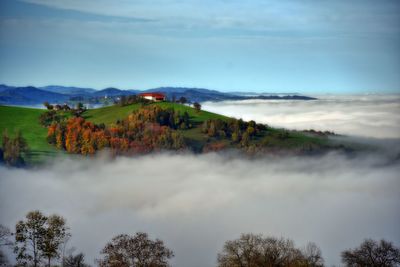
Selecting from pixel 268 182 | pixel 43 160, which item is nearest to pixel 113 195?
pixel 43 160

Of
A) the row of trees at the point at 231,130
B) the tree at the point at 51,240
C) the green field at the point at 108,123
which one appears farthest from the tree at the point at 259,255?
the row of trees at the point at 231,130

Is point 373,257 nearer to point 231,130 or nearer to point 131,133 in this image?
point 131,133

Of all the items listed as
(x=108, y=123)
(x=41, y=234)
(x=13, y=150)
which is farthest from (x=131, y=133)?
(x=41, y=234)

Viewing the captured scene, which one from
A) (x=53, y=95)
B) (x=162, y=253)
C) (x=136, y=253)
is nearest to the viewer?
(x=136, y=253)

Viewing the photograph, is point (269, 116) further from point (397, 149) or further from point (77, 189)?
point (77, 189)

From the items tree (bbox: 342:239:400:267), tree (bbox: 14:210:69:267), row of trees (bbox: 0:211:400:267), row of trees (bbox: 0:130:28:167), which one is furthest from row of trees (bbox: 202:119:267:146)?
tree (bbox: 14:210:69:267)
